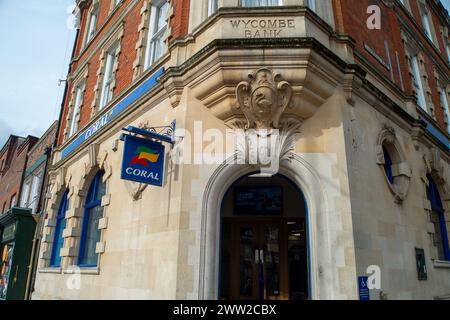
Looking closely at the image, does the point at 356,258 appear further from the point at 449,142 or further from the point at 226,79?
the point at 449,142

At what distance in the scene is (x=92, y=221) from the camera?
374 inches

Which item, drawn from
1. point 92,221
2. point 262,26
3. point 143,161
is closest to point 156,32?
point 262,26

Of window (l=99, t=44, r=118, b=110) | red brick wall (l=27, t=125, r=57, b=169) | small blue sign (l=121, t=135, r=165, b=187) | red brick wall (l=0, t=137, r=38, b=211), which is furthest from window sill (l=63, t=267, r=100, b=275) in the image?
red brick wall (l=0, t=137, r=38, b=211)

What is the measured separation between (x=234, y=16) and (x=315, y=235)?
4.42 meters

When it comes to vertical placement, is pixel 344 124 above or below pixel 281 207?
above

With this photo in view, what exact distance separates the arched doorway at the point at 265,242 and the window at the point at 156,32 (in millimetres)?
4183

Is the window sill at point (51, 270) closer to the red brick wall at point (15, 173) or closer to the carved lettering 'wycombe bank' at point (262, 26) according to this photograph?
the carved lettering 'wycombe bank' at point (262, 26)

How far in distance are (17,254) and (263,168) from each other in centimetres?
1348

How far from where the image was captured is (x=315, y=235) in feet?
17.4

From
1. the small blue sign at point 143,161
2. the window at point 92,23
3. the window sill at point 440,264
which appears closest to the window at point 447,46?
the window sill at point 440,264

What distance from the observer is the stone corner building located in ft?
18.1

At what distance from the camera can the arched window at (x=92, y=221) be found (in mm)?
8984

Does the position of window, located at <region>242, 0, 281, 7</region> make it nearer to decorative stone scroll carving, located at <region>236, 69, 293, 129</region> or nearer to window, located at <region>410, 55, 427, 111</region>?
decorative stone scroll carving, located at <region>236, 69, 293, 129</region>
